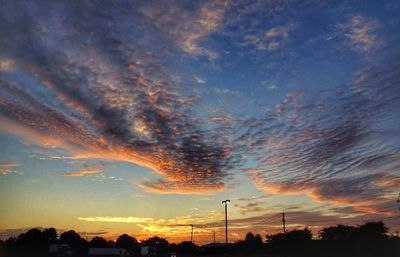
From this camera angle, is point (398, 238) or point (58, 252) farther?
point (58, 252)

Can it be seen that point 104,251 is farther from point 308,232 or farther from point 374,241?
point 374,241

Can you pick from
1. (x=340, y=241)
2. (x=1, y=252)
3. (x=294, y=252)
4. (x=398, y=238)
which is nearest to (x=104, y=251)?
(x=1, y=252)

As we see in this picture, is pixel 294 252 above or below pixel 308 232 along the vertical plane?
below

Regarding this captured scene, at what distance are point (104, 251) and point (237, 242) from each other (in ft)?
188

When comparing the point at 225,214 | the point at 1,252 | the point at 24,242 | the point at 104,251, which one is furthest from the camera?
the point at 24,242

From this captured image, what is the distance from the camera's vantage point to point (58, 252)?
143 metres

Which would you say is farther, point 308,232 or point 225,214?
point 308,232

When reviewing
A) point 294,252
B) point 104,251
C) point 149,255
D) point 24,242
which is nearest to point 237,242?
point 149,255

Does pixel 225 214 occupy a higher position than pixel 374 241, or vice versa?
pixel 225 214

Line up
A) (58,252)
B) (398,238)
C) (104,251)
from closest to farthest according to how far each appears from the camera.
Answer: (398,238), (58,252), (104,251)

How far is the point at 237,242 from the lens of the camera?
583ft

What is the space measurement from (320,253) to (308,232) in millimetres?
93067

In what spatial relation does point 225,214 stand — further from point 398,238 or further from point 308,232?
point 308,232

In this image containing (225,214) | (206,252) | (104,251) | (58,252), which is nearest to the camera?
(225,214)
